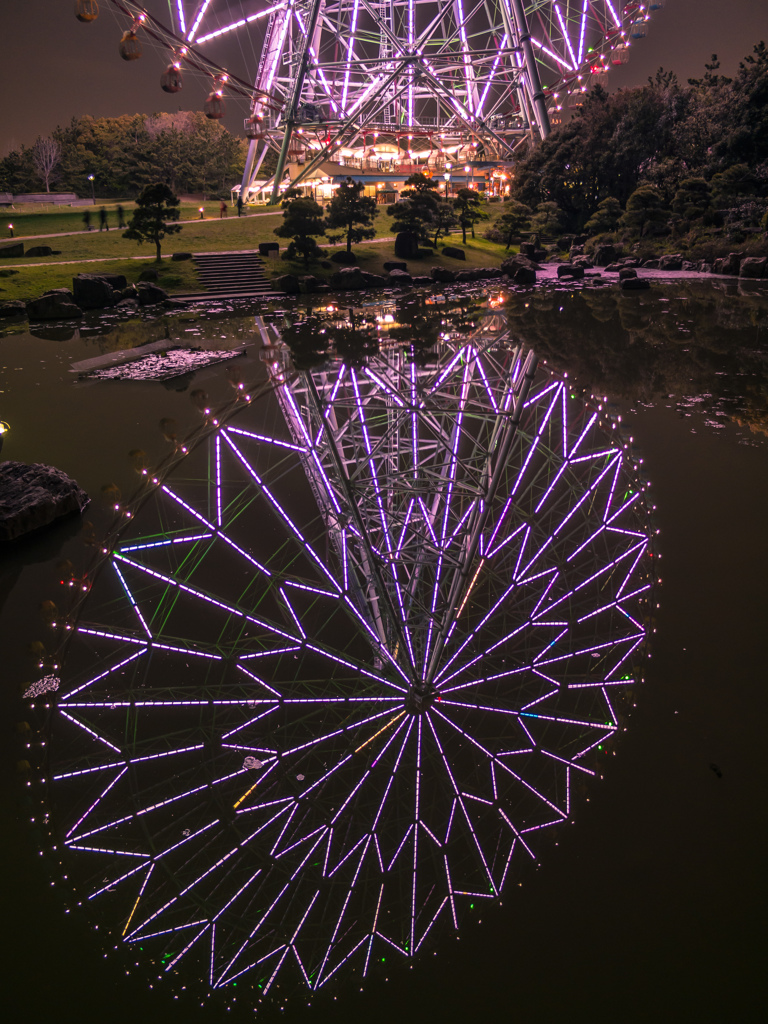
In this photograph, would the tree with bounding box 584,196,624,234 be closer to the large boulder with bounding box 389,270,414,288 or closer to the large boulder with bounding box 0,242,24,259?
the large boulder with bounding box 389,270,414,288

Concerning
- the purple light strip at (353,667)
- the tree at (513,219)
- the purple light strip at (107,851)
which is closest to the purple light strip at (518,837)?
the purple light strip at (353,667)

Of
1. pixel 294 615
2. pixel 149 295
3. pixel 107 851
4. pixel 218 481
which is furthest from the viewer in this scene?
pixel 149 295

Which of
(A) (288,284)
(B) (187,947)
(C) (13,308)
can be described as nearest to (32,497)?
(B) (187,947)

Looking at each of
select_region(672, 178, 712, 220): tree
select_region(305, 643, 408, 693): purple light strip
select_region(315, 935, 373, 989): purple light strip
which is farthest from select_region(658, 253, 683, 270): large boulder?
select_region(315, 935, 373, 989): purple light strip

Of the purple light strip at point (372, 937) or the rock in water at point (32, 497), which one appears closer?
the purple light strip at point (372, 937)

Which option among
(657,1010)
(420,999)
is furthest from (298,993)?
(657,1010)

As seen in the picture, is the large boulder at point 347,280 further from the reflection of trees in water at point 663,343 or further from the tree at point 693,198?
the tree at point 693,198

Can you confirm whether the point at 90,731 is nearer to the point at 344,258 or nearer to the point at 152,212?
the point at 152,212
